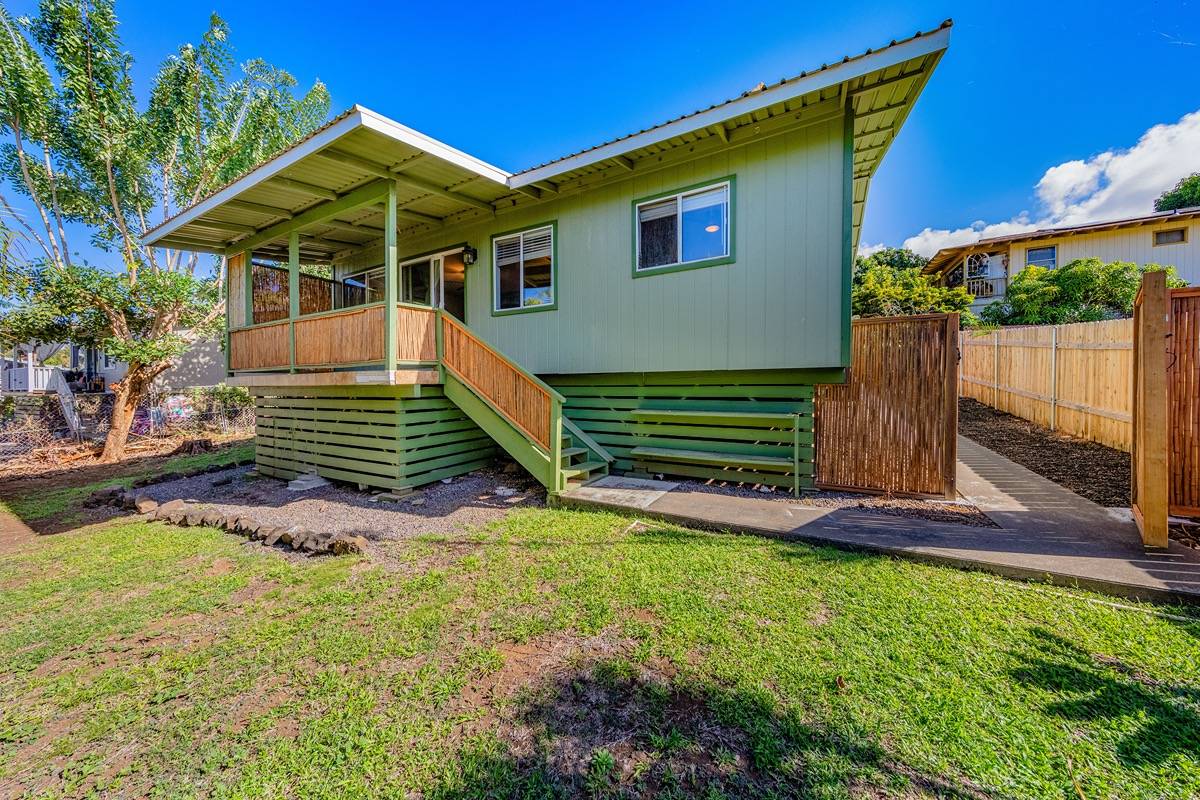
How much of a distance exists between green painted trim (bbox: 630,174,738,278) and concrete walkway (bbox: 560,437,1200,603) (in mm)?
3041

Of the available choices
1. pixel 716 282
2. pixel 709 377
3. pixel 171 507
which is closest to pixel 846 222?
pixel 716 282

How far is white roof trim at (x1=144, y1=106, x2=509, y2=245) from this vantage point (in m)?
5.07

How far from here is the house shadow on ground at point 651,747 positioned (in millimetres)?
1781

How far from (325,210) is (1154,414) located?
978cm

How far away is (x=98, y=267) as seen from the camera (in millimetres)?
10305

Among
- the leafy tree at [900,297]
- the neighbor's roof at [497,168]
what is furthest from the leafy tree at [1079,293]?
the neighbor's roof at [497,168]

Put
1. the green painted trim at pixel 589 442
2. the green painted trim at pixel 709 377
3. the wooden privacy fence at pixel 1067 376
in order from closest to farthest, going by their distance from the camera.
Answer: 1. the green painted trim at pixel 709 377
2. the wooden privacy fence at pixel 1067 376
3. the green painted trim at pixel 589 442

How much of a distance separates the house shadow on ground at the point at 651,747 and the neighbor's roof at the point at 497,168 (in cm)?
576

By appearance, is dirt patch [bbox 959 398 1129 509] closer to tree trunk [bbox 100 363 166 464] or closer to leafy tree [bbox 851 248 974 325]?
leafy tree [bbox 851 248 974 325]

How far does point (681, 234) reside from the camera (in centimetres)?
650

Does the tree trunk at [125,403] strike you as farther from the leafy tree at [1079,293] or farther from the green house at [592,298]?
the leafy tree at [1079,293]

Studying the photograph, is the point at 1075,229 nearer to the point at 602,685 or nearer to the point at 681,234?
the point at 681,234

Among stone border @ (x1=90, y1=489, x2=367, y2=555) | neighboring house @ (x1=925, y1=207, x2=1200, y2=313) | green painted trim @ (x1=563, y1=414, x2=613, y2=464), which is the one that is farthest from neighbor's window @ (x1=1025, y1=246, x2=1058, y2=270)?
stone border @ (x1=90, y1=489, x2=367, y2=555)

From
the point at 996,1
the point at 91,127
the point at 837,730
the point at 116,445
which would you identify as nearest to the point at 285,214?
the point at 91,127
